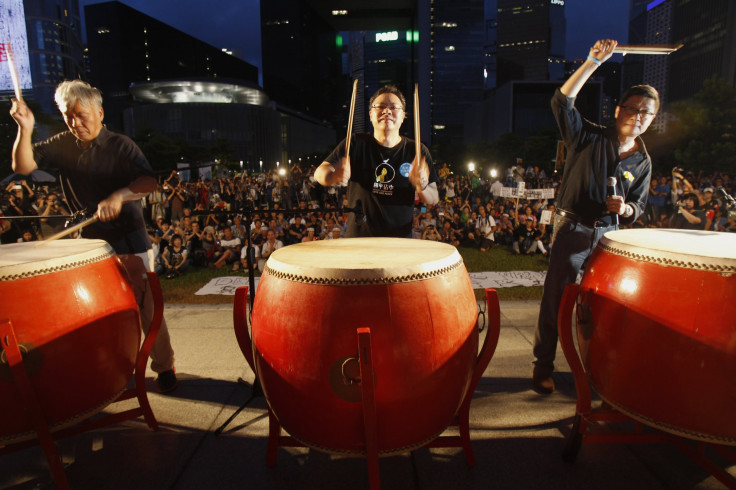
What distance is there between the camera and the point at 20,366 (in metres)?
1.63

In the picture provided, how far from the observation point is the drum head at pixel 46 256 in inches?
67.4

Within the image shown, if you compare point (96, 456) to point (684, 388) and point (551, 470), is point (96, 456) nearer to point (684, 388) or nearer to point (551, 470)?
point (551, 470)

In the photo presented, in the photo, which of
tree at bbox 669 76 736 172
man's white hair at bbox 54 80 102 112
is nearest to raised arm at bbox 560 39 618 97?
man's white hair at bbox 54 80 102 112

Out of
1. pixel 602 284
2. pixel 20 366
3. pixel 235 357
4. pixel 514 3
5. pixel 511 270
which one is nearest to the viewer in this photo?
pixel 20 366

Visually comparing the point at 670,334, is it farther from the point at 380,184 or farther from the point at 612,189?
the point at 380,184

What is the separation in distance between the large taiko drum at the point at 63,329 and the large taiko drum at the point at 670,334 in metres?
2.19

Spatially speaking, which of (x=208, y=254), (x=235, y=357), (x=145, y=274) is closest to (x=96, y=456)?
(x=145, y=274)

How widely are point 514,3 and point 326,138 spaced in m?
85.5

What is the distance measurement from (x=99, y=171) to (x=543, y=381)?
299 centimetres

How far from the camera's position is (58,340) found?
5.79ft

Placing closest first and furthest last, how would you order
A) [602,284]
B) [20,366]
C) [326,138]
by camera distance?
[20,366]
[602,284]
[326,138]

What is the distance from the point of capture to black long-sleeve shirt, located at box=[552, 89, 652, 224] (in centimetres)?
256

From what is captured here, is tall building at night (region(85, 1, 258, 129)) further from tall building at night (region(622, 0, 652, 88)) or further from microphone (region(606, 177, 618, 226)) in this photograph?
tall building at night (region(622, 0, 652, 88))

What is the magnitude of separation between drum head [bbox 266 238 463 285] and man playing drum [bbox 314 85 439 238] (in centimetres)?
61
